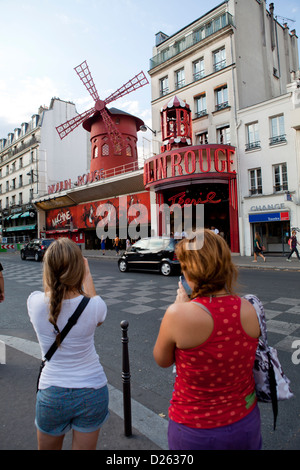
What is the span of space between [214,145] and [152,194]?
21.5 ft

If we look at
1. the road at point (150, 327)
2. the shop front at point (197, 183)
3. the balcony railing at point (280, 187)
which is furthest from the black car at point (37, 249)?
the balcony railing at point (280, 187)

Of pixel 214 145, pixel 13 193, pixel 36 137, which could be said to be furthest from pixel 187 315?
pixel 13 193

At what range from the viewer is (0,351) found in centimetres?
412

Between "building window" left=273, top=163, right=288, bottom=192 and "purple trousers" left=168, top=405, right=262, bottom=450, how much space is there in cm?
1662

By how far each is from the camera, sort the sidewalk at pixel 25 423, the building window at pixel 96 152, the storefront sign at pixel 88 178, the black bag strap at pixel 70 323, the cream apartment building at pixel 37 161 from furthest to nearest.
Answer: the cream apartment building at pixel 37 161, the building window at pixel 96 152, the storefront sign at pixel 88 178, the sidewalk at pixel 25 423, the black bag strap at pixel 70 323

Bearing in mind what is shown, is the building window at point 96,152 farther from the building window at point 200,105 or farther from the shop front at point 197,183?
the building window at point 200,105

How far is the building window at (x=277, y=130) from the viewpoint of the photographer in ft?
53.7

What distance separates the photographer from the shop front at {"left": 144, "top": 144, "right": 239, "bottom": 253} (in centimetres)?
1722

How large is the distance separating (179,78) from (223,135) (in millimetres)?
6039

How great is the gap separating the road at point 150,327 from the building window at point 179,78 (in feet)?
53.3

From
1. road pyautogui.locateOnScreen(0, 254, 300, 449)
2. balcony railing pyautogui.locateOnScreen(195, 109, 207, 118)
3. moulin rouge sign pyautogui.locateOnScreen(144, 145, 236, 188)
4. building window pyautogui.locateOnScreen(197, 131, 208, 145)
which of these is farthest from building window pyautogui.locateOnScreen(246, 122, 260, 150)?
road pyautogui.locateOnScreen(0, 254, 300, 449)

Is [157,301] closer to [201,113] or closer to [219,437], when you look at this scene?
[219,437]
